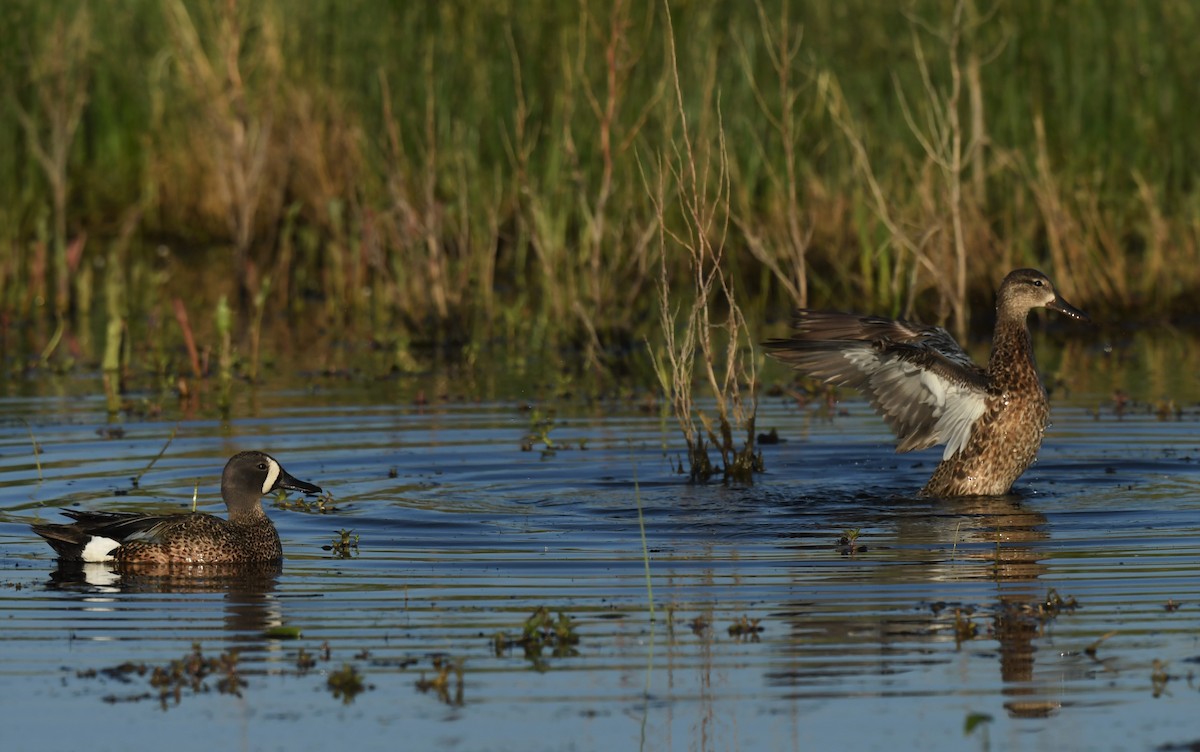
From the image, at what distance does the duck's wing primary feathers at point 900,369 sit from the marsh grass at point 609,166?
→ 3304mm

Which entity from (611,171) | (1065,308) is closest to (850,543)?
(1065,308)

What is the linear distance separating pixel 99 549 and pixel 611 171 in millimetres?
6099

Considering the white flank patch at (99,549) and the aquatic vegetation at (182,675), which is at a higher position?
the white flank patch at (99,549)

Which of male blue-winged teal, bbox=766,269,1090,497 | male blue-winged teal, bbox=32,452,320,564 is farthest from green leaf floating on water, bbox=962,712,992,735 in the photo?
male blue-winged teal, bbox=766,269,1090,497

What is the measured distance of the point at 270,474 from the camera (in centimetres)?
864

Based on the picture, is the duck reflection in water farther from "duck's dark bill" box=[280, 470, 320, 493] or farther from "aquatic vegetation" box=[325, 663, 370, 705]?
"duck's dark bill" box=[280, 470, 320, 493]

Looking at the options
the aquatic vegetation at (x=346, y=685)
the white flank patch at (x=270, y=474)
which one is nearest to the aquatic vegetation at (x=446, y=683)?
the aquatic vegetation at (x=346, y=685)

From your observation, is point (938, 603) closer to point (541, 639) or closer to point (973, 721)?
point (541, 639)

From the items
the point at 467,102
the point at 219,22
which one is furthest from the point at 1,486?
the point at 219,22

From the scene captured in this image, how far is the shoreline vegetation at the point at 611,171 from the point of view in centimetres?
1448

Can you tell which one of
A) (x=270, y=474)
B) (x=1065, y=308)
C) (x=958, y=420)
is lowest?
(x=270, y=474)

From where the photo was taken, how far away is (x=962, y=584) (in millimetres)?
7359

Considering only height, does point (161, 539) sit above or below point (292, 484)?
below

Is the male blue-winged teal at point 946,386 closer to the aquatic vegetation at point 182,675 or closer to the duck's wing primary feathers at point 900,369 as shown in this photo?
the duck's wing primary feathers at point 900,369
